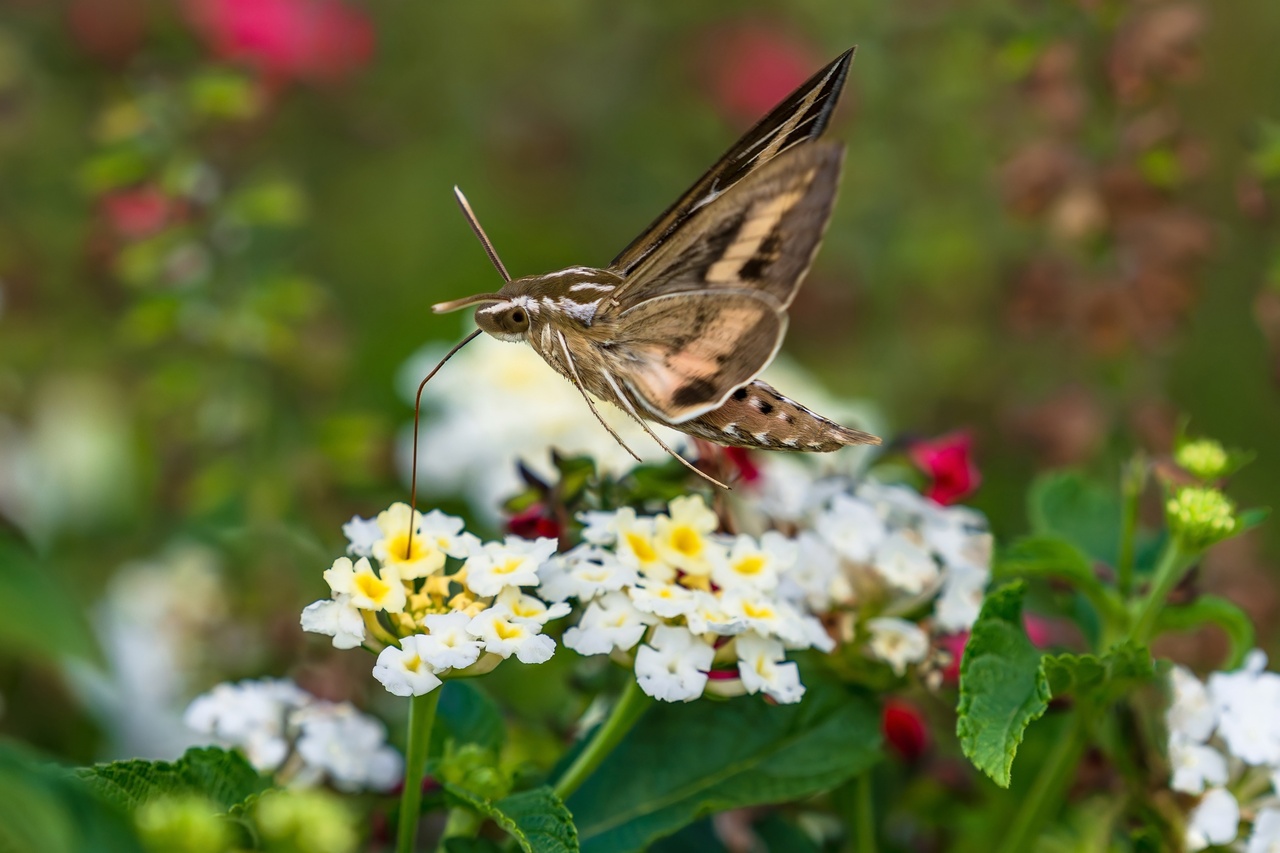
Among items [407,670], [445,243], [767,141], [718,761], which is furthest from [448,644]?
[445,243]

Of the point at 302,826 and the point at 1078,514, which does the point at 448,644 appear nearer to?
the point at 302,826

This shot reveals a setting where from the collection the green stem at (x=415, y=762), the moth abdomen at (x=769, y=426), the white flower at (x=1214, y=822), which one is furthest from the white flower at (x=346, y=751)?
the white flower at (x=1214, y=822)

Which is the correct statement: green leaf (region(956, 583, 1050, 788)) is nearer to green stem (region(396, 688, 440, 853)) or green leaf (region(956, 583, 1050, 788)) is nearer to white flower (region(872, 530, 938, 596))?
white flower (region(872, 530, 938, 596))

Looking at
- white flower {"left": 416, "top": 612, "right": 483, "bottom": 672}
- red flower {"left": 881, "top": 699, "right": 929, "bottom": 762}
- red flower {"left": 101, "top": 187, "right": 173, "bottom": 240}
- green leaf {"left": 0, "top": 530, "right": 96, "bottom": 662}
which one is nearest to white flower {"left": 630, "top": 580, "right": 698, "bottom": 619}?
white flower {"left": 416, "top": 612, "right": 483, "bottom": 672}

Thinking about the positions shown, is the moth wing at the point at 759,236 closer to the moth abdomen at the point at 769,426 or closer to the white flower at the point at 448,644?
the moth abdomen at the point at 769,426

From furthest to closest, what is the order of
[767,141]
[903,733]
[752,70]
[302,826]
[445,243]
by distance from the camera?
1. [752,70]
2. [445,243]
3. [903,733]
4. [767,141]
5. [302,826]

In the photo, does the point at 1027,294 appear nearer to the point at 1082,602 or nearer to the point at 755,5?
the point at 1082,602
